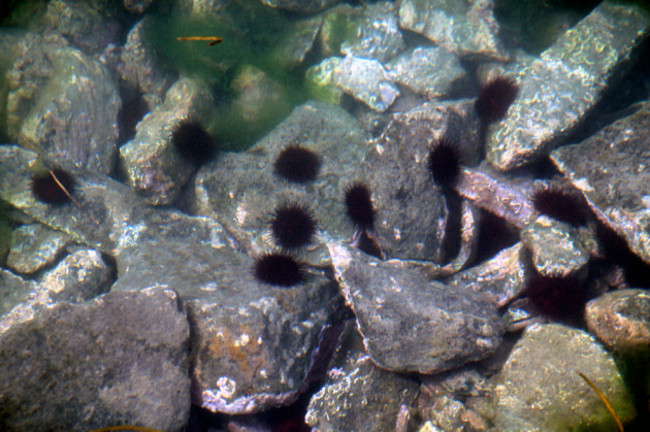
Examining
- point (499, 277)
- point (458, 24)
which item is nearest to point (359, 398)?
point (499, 277)

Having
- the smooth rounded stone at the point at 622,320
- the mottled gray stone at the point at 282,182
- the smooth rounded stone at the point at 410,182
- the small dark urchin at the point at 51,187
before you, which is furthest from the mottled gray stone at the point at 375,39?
the smooth rounded stone at the point at 622,320

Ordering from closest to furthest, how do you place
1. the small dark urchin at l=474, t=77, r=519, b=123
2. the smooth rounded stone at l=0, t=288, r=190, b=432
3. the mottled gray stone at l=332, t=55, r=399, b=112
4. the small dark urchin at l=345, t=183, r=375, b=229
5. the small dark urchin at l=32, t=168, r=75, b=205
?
the smooth rounded stone at l=0, t=288, r=190, b=432
the small dark urchin at l=345, t=183, r=375, b=229
the small dark urchin at l=474, t=77, r=519, b=123
the small dark urchin at l=32, t=168, r=75, b=205
the mottled gray stone at l=332, t=55, r=399, b=112

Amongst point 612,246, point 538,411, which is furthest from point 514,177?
point 538,411

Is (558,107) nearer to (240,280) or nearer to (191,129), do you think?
(240,280)

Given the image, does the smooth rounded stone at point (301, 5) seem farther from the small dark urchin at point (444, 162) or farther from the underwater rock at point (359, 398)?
the underwater rock at point (359, 398)

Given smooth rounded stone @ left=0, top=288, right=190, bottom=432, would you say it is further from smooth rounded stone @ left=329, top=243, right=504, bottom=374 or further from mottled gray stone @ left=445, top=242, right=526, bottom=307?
mottled gray stone @ left=445, top=242, right=526, bottom=307

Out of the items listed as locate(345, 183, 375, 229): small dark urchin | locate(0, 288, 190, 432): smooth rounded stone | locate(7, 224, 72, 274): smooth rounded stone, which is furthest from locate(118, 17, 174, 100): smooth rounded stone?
locate(0, 288, 190, 432): smooth rounded stone

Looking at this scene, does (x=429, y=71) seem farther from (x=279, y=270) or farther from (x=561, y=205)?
(x=279, y=270)
